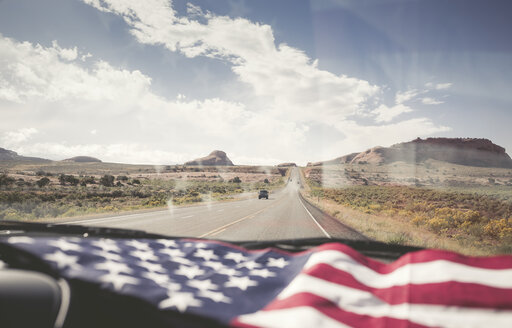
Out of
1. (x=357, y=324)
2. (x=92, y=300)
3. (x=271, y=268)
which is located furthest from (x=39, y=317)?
(x=357, y=324)

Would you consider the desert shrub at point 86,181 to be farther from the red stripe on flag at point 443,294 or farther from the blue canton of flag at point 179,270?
the red stripe on flag at point 443,294

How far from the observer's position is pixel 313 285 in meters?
1.39

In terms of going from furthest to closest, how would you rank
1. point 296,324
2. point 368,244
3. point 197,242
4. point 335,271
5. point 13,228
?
point 13,228 < point 197,242 < point 368,244 < point 335,271 < point 296,324

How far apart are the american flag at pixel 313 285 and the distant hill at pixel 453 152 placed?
168646mm

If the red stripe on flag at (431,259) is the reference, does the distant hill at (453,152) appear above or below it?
above

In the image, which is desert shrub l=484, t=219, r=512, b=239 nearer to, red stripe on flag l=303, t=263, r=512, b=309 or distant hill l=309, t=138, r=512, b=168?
red stripe on flag l=303, t=263, r=512, b=309

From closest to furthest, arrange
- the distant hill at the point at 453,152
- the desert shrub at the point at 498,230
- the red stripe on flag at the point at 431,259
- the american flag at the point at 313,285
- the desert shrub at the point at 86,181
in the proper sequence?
the american flag at the point at 313,285 → the red stripe on flag at the point at 431,259 → the desert shrub at the point at 498,230 → the desert shrub at the point at 86,181 → the distant hill at the point at 453,152

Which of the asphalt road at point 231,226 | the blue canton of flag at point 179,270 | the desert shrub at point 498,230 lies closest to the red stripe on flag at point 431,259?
the blue canton of flag at point 179,270

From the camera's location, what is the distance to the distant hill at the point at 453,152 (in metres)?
144

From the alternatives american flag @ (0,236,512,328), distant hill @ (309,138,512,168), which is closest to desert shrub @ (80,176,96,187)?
american flag @ (0,236,512,328)

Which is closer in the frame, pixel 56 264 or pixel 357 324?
pixel 357 324

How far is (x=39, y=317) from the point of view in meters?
1.06

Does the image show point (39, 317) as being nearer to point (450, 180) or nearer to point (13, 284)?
point (13, 284)

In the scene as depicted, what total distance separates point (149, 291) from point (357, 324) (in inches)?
39.7
